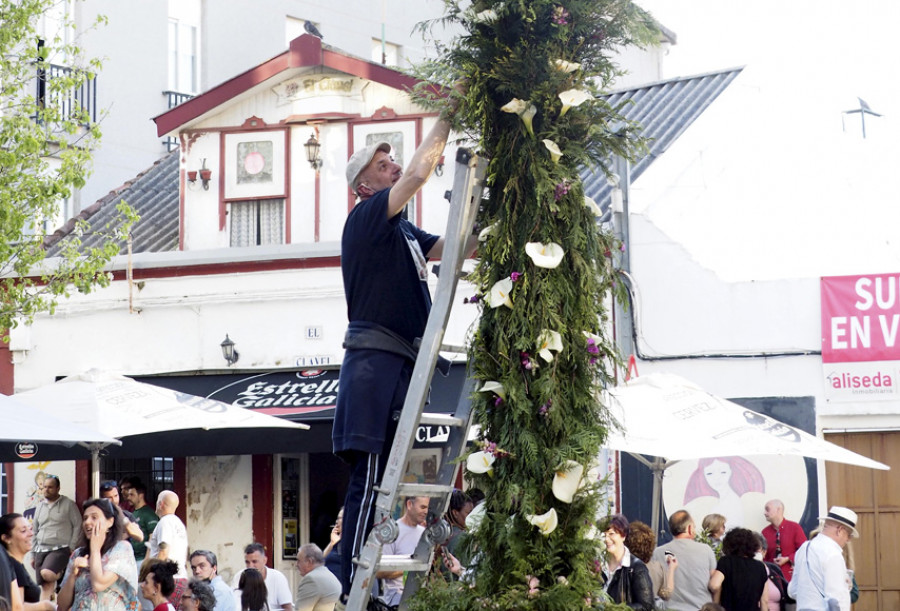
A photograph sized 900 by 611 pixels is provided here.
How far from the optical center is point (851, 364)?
16359 millimetres

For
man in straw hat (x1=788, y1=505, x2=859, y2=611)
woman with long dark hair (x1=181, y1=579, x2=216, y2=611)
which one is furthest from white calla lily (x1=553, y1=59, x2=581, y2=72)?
man in straw hat (x1=788, y1=505, x2=859, y2=611)

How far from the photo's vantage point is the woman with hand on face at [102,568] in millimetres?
8148

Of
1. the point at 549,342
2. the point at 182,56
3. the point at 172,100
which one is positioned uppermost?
the point at 182,56

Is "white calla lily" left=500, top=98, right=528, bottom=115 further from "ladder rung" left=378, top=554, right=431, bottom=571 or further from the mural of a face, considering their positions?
the mural of a face

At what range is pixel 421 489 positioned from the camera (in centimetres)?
496

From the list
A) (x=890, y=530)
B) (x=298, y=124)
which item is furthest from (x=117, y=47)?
(x=890, y=530)

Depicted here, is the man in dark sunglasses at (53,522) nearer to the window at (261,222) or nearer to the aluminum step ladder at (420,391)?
the window at (261,222)

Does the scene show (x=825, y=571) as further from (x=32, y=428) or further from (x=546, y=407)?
(x=546, y=407)

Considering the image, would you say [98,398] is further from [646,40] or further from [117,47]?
[117,47]

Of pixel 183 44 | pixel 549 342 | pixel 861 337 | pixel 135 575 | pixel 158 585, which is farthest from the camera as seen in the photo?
pixel 183 44

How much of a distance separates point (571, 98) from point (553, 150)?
0.19 metres

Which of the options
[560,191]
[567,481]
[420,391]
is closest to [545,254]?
[560,191]

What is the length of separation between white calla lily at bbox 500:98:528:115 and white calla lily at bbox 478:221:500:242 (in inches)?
15.3

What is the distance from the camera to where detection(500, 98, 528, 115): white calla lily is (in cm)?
Answer: 473
